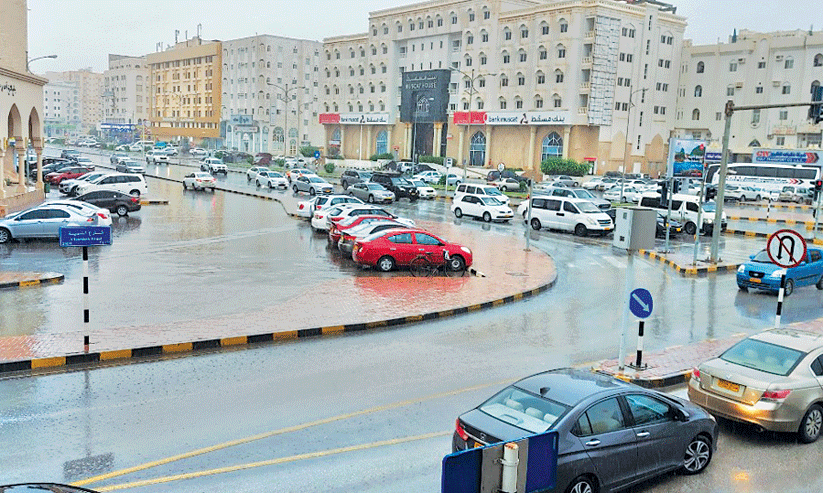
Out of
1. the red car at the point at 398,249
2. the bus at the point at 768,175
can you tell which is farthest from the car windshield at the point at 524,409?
the bus at the point at 768,175

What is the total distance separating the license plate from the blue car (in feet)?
41.4

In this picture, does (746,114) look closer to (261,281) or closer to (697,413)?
(261,281)

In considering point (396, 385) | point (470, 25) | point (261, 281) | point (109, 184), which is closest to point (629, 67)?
point (470, 25)

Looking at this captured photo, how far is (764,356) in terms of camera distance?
35.6ft

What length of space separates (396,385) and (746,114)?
85807 mm

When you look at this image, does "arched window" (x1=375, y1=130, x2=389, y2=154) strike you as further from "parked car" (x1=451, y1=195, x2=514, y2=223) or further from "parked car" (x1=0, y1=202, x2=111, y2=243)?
"parked car" (x1=0, y1=202, x2=111, y2=243)

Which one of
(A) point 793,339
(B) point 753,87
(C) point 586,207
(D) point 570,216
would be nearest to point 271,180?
(D) point 570,216

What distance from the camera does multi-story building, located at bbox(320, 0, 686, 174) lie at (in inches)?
3199

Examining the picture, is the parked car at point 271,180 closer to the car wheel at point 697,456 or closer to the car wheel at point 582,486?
the car wheel at point 697,456

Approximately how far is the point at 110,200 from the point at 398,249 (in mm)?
19567

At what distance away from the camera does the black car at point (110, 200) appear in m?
36.2

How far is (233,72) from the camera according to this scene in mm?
136875

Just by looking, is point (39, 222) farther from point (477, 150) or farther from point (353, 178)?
point (477, 150)

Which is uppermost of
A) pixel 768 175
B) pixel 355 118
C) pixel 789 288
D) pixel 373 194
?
pixel 355 118
